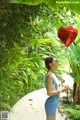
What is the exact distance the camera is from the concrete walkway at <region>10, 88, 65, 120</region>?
4.14 metres

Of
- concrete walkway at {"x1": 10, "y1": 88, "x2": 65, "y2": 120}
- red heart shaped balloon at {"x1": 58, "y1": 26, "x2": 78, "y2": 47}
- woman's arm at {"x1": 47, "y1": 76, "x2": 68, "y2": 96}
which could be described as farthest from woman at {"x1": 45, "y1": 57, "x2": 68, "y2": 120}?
concrete walkway at {"x1": 10, "y1": 88, "x2": 65, "y2": 120}

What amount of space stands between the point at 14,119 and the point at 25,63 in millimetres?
1404

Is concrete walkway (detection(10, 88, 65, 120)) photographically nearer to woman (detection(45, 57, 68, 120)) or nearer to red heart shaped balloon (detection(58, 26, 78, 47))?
woman (detection(45, 57, 68, 120))

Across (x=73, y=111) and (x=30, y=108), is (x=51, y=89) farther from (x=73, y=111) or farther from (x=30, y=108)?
(x=30, y=108)

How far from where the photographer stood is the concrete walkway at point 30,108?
13.6ft

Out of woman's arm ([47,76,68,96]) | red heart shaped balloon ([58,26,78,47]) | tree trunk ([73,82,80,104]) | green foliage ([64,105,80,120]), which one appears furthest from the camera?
tree trunk ([73,82,80,104])

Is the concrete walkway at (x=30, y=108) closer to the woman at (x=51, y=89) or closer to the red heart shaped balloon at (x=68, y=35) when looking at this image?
the woman at (x=51, y=89)

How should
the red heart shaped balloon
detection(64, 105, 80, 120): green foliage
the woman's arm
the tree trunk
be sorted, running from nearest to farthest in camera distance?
the red heart shaped balloon → the woman's arm → detection(64, 105, 80, 120): green foliage → the tree trunk

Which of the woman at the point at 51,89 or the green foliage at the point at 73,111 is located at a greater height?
the woman at the point at 51,89

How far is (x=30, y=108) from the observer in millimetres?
4633

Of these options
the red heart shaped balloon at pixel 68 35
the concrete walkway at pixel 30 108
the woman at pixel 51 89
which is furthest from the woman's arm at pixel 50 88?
the concrete walkway at pixel 30 108

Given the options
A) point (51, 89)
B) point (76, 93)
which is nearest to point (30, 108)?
point (76, 93)

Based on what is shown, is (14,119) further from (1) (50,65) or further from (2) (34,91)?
(2) (34,91)

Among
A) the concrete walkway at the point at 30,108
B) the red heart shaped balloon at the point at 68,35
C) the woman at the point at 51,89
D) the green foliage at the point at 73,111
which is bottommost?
the concrete walkway at the point at 30,108
